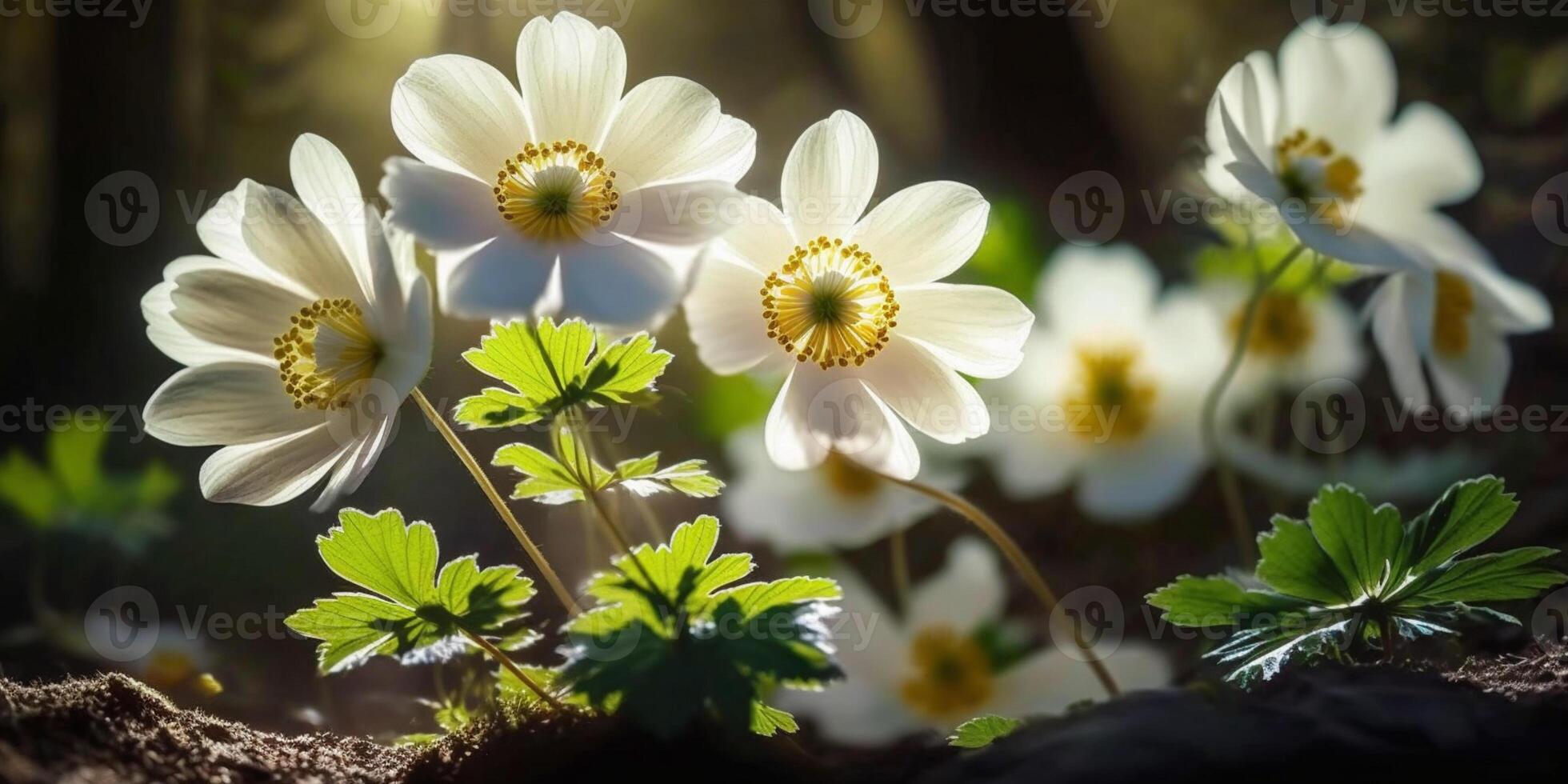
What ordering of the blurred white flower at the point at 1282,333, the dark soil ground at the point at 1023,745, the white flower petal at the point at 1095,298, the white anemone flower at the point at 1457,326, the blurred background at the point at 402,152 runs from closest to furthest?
the dark soil ground at the point at 1023,745
the white anemone flower at the point at 1457,326
the white flower petal at the point at 1095,298
the blurred white flower at the point at 1282,333
the blurred background at the point at 402,152

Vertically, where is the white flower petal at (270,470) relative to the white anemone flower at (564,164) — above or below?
below

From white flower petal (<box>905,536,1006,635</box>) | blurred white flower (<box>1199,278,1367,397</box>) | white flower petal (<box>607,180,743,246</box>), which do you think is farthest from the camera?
blurred white flower (<box>1199,278,1367,397</box>)

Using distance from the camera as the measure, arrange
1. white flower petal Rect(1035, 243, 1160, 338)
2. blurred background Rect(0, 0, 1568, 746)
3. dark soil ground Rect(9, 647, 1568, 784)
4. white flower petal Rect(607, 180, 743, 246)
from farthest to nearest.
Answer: blurred background Rect(0, 0, 1568, 746), white flower petal Rect(1035, 243, 1160, 338), white flower petal Rect(607, 180, 743, 246), dark soil ground Rect(9, 647, 1568, 784)

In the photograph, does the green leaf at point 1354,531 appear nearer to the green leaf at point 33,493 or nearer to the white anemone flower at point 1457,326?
the white anemone flower at point 1457,326

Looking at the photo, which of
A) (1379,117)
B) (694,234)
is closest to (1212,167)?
(1379,117)

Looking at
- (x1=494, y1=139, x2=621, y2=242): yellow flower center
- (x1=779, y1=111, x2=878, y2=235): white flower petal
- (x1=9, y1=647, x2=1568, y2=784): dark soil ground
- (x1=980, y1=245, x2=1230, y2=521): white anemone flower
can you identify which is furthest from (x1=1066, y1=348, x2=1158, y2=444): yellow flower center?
(x1=494, y1=139, x2=621, y2=242): yellow flower center

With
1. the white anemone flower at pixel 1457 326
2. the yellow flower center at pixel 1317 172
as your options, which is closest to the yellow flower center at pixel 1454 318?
the white anemone flower at pixel 1457 326

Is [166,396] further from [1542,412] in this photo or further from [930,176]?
[1542,412]

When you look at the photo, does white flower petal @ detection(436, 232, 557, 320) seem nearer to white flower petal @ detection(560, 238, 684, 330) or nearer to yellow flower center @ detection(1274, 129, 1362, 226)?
white flower petal @ detection(560, 238, 684, 330)
